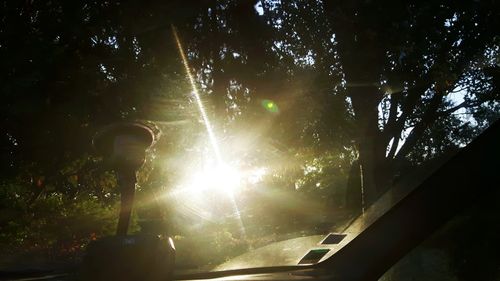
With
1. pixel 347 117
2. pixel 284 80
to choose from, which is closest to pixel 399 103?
pixel 347 117

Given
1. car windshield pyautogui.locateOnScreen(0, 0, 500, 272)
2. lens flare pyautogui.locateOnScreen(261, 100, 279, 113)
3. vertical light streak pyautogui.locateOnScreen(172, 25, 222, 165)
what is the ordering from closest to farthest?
car windshield pyautogui.locateOnScreen(0, 0, 500, 272) < vertical light streak pyautogui.locateOnScreen(172, 25, 222, 165) < lens flare pyautogui.locateOnScreen(261, 100, 279, 113)

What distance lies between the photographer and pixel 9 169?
25.4 feet

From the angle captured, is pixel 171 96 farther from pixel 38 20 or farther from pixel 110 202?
pixel 110 202

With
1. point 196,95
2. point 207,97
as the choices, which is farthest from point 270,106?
point 196,95

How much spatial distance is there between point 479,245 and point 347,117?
429 inches

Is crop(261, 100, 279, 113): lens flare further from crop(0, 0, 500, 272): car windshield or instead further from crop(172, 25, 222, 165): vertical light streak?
crop(172, 25, 222, 165): vertical light streak

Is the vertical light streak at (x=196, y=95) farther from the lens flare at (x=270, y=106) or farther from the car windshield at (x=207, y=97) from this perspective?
the lens flare at (x=270, y=106)

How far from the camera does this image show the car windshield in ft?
23.1

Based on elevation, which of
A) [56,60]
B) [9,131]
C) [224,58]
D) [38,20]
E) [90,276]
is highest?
[224,58]

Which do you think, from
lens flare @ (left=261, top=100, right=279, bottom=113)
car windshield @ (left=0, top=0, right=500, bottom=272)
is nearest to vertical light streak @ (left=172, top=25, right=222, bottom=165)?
car windshield @ (left=0, top=0, right=500, bottom=272)

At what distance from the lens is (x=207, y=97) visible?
1081cm

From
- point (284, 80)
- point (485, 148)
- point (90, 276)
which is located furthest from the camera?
point (284, 80)

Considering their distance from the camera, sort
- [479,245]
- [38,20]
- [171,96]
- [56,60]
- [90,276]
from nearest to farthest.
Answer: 1. [90,276]
2. [479,245]
3. [56,60]
4. [38,20]
5. [171,96]

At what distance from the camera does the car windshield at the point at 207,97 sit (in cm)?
704
